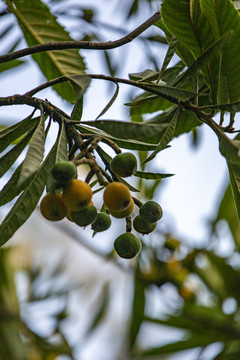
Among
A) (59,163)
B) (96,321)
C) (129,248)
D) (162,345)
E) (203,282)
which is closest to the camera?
(59,163)

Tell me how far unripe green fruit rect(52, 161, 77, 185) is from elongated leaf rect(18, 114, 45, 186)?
2 centimetres

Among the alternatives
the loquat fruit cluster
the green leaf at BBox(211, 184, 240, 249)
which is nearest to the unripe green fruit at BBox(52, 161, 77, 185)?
the loquat fruit cluster

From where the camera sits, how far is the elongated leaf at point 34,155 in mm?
505

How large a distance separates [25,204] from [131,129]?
0.58 ft

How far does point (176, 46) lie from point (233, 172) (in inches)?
9.1

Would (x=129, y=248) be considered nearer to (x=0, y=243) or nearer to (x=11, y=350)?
(x=0, y=243)

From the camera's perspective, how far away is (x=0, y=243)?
574 millimetres

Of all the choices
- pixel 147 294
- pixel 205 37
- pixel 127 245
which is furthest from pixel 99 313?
pixel 205 37

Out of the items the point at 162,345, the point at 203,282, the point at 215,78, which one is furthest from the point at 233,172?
the point at 203,282

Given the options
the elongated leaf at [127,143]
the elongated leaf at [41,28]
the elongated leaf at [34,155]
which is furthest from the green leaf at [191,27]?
the elongated leaf at [41,28]

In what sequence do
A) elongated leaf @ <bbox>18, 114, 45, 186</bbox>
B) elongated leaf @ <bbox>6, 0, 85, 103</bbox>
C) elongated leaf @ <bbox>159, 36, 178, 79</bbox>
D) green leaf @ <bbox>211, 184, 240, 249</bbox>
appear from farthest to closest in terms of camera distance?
green leaf @ <bbox>211, 184, 240, 249</bbox>, elongated leaf @ <bbox>6, 0, 85, 103</bbox>, elongated leaf @ <bbox>159, 36, 178, 79</bbox>, elongated leaf @ <bbox>18, 114, 45, 186</bbox>

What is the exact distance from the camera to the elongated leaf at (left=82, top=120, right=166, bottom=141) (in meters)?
0.52

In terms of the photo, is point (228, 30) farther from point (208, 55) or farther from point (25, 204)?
point (25, 204)

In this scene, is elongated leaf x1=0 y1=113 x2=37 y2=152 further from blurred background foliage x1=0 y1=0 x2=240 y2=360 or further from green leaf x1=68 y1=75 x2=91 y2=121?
blurred background foliage x1=0 y1=0 x2=240 y2=360
